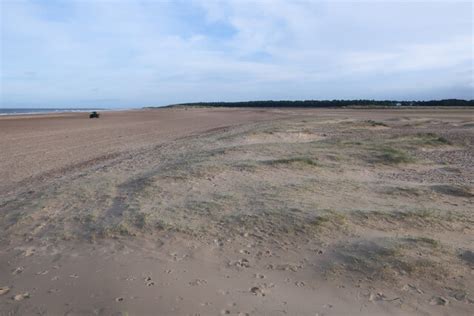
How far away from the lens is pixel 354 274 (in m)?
4.23

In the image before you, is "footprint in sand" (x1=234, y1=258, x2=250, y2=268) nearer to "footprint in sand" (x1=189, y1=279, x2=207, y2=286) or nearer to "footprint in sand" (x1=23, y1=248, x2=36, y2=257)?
"footprint in sand" (x1=189, y1=279, x2=207, y2=286)

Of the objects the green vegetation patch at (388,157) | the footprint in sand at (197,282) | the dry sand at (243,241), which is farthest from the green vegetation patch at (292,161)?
the footprint in sand at (197,282)

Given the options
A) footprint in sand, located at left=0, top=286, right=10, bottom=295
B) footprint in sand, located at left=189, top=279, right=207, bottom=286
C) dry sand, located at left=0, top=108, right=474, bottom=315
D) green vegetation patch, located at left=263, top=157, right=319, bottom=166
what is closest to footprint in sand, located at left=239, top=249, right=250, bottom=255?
dry sand, located at left=0, top=108, right=474, bottom=315

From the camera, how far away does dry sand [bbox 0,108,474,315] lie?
3.79 m

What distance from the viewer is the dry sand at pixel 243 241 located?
12.4 feet

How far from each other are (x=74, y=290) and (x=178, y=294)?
986mm

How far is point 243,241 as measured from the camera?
5.09 m

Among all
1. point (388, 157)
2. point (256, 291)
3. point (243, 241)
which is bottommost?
point (256, 291)

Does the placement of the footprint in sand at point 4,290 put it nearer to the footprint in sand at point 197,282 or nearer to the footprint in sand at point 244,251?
the footprint in sand at point 197,282

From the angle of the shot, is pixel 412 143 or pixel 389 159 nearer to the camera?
pixel 389 159

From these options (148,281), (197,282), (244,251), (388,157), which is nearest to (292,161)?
(388,157)

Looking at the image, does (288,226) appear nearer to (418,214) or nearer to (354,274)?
(354,274)

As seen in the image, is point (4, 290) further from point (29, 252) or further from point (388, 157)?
point (388, 157)

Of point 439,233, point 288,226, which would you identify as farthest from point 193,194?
point 439,233
